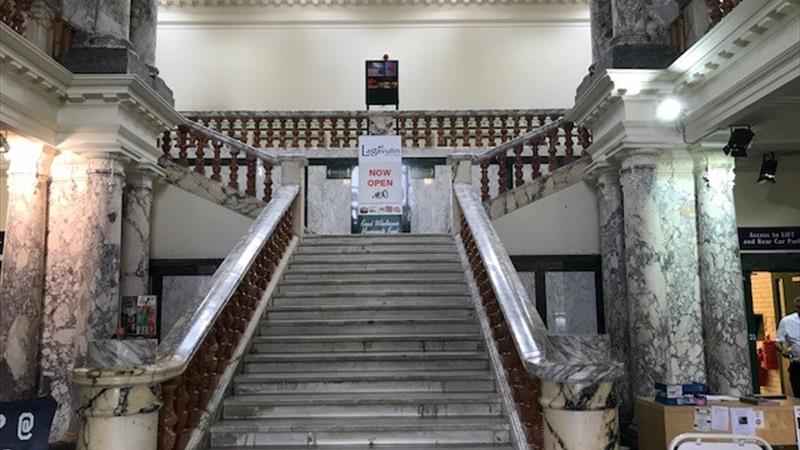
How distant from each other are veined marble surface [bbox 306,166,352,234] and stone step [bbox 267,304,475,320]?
407 cm

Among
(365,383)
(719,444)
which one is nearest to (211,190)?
(365,383)

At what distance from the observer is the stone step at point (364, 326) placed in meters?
6.38

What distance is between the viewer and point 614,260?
7.98 metres

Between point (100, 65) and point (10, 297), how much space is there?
265 cm

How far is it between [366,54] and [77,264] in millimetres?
8524

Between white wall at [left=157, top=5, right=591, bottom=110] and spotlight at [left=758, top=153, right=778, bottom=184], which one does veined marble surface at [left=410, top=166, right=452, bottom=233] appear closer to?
white wall at [left=157, top=5, right=591, bottom=110]

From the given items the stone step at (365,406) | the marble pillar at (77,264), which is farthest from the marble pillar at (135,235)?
the stone step at (365,406)

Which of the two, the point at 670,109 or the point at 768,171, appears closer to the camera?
the point at 670,109

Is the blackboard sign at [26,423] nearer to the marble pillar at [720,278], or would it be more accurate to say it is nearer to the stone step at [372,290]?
the stone step at [372,290]

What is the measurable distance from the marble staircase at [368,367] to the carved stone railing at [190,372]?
0.20 metres

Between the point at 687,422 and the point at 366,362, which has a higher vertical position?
the point at 366,362

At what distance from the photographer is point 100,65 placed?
24.3 feet

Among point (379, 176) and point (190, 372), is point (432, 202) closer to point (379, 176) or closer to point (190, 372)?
point (379, 176)

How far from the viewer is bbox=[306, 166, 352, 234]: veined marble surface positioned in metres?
10.8
